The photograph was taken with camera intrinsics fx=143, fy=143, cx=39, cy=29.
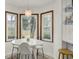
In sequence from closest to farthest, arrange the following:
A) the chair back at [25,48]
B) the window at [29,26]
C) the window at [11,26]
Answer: the chair back at [25,48], the window at [11,26], the window at [29,26]

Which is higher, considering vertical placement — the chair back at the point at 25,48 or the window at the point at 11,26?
the window at the point at 11,26

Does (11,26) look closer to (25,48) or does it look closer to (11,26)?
(11,26)

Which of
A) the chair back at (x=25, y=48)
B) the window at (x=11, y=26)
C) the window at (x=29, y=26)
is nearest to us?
the chair back at (x=25, y=48)

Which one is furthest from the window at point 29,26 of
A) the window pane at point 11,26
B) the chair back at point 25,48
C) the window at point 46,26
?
the chair back at point 25,48

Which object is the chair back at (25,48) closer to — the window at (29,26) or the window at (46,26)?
the window at (46,26)

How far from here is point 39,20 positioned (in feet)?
24.7

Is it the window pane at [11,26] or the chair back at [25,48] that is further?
the window pane at [11,26]

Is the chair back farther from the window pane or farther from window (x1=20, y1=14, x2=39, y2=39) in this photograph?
window (x1=20, y1=14, x2=39, y2=39)

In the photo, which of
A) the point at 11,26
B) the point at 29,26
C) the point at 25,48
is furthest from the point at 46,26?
the point at 25,48

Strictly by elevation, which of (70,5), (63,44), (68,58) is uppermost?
(70,5)

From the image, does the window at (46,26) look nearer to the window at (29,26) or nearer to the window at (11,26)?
the window at (29,26)
